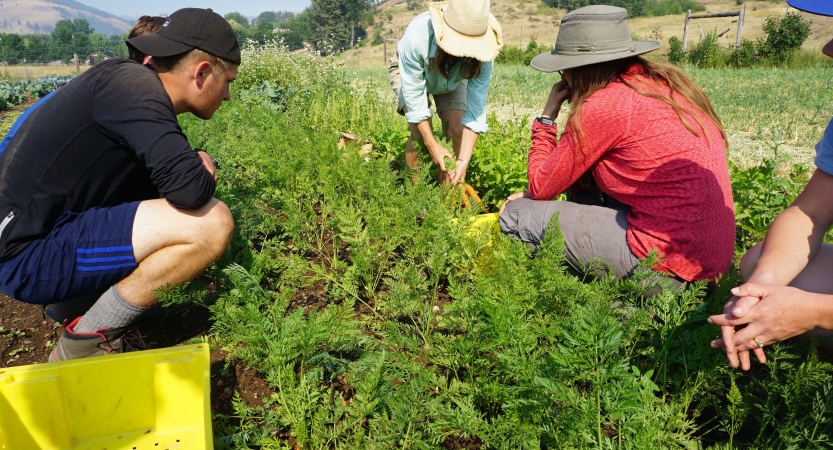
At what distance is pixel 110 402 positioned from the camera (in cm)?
180

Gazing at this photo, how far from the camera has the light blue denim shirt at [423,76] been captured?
356cm

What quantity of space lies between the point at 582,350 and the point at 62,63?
80800 millimetres

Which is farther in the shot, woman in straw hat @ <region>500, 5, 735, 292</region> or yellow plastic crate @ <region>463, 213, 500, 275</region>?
yellow plastic crate @ <region>463, 213, 500, 275</region>

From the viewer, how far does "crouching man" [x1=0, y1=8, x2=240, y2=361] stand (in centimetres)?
207

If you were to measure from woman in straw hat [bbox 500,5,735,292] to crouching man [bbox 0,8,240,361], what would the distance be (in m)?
1.60

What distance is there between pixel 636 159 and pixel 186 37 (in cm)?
199

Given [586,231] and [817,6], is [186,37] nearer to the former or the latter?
[586,231]

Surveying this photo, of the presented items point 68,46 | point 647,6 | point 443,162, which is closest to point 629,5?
point 647,6

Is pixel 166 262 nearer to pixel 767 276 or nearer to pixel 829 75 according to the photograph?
pixel 767 276

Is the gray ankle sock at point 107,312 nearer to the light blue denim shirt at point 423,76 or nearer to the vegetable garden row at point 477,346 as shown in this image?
the vegetable garden row at point 477,346

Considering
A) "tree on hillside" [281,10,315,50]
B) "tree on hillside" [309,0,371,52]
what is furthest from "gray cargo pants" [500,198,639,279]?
"tree on hillside" [309,0,371,52]

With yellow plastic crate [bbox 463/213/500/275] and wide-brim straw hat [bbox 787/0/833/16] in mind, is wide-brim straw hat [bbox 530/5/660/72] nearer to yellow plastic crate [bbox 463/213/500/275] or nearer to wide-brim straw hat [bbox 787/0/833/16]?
yellow plastic crate [bbox 463/213/500/275]

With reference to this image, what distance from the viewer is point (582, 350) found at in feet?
4.71

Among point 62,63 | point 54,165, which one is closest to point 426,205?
point 54,165
